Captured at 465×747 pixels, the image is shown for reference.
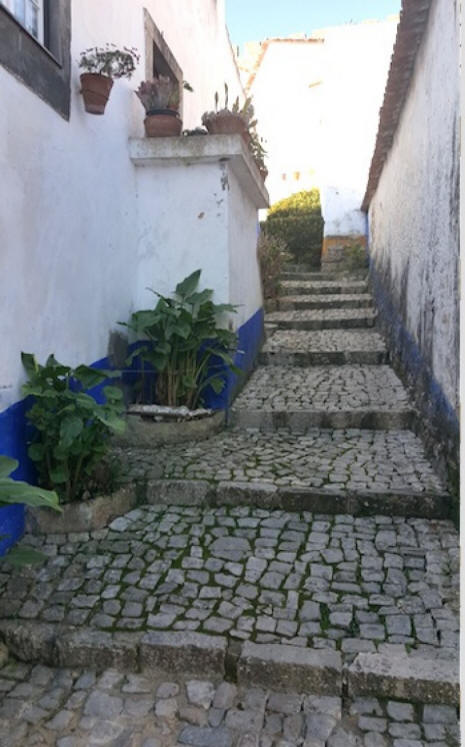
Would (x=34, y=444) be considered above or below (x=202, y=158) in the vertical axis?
below

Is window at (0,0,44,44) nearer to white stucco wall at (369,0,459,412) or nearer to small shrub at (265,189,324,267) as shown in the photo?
white stucco wall at (369,0,459,412)

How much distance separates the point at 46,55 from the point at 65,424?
217 cm

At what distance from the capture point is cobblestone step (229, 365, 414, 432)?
4871mm

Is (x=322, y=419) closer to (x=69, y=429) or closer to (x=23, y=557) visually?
(x=69, y=429)

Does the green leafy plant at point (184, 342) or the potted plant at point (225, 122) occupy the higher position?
the potted plant at point (225, 122)

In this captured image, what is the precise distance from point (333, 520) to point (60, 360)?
6.49ft

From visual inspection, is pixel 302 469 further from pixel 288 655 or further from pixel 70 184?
pixel 70 184

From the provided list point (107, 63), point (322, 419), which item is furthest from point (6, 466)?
point (322, 419)

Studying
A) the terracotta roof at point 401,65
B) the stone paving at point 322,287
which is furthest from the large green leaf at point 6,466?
the stone paving at point 322,287

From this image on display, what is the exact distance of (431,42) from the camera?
13.4 ft

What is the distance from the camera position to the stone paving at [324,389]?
5160 mm

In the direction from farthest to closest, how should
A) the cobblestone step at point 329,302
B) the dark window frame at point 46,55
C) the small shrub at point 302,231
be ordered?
1. the small shrub at point 302,231
2. the cobblestone step at point 329,302
3. the dark window frame at point 46,55

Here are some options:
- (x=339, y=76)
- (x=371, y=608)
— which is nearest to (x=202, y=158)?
(x=371, y=608)

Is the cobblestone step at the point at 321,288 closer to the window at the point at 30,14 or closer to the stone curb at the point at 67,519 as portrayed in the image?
the window at the point at 30,14
